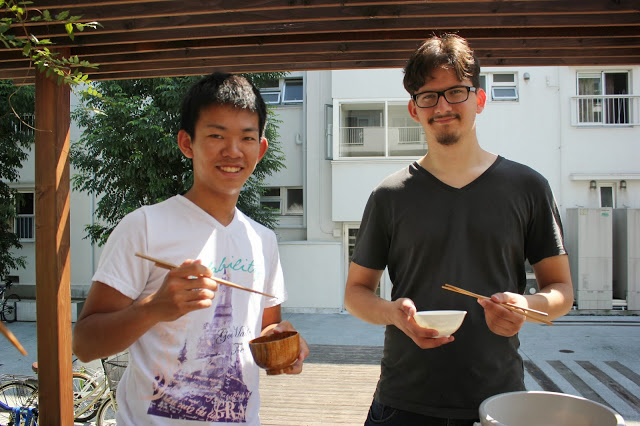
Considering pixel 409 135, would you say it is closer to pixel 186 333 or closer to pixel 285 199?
pixel 285 199

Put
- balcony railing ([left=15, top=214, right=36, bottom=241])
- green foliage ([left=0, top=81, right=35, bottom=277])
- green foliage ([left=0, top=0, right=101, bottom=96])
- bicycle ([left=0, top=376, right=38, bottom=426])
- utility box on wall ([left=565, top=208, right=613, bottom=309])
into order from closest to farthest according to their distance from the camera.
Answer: green foliage ([left=0, top=0, right=101, bottom=96]) < bicycle ([left=0, top=376, right=38, bottom=426]) < green foliage ([left=0, top=81, right=35, bottom=277]) < utility box on wall ([left=565, top=208, right=613, bottom=309]) < balcony railing ([left=15, top=214, right=36, bottom=241])

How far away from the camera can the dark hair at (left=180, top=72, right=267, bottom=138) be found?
5.08 feet

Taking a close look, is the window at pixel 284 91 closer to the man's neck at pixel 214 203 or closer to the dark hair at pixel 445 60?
the dark hair at pixel 445 60

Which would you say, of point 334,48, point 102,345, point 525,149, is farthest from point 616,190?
point 102,345

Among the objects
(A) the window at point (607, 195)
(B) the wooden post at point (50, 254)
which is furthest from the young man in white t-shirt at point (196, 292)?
(A) the window at point (607, 195)

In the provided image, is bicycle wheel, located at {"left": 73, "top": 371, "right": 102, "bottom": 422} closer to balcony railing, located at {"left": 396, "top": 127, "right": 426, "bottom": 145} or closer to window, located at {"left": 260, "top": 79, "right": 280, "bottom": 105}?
balcony railing, located at {"left": 396, "top": 127, "right": 426, "bottom": 145}

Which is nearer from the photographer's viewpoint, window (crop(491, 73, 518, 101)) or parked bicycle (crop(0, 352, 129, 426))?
parked bicycle (crop(0, 352, 129, 426))

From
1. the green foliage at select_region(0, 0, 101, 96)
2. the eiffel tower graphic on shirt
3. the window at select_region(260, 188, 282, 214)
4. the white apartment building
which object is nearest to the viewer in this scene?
the eiffel tower graphic on shirt

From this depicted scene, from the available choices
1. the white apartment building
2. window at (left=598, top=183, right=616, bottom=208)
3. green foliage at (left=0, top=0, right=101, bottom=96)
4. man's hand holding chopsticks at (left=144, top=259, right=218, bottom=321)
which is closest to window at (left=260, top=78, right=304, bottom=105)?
the white apartment building

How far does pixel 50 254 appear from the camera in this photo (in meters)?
3.21

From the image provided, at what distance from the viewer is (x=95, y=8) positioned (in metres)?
2.88

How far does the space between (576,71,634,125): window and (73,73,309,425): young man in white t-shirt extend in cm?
1239

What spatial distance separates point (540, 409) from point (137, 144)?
8.50 metres

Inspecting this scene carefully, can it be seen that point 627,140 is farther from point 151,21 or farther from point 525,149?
point 151,21
